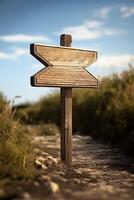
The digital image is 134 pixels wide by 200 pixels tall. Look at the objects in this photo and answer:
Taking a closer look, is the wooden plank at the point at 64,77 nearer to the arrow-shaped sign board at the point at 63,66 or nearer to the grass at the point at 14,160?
the arrow-shaped sign board at the point at 63,66

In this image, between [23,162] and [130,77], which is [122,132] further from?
[23,162]

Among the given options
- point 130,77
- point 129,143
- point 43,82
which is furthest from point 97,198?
point 130,77

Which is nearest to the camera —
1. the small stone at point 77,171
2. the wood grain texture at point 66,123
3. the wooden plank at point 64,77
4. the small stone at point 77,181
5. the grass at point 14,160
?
the grass at point 14,160

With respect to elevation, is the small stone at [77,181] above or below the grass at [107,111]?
below

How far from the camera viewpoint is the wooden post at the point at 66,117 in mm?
7781

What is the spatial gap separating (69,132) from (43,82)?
3.76ft

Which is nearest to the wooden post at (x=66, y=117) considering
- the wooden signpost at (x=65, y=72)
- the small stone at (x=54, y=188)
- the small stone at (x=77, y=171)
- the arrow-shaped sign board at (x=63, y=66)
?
the wooden signpost at (x=65, y=72)

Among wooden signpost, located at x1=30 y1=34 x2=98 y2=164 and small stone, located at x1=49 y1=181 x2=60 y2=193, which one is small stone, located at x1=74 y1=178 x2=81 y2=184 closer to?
small stone, located at x1=49 y1=181 x2=60 y2=193

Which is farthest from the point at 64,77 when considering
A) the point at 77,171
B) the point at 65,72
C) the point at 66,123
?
the point at 77,171

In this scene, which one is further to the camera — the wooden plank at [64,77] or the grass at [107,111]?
the grass at [107,111]

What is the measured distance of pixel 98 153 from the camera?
32.3 feet

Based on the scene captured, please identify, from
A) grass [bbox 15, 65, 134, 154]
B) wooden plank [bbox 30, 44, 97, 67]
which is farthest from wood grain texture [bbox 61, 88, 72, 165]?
grass [bbox 15, 65, 134, 154]

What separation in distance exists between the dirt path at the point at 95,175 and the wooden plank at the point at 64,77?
4.62ft

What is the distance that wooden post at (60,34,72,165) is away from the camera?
306 inches
